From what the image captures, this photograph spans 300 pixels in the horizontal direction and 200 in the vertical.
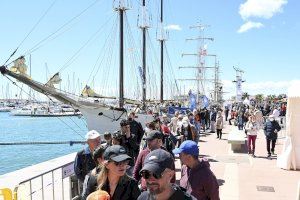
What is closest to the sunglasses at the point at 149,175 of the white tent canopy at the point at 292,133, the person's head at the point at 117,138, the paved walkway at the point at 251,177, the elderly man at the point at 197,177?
the elderly man at the point at 197,177

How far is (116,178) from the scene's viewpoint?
12.6ft

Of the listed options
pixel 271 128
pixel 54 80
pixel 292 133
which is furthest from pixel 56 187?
pixel 54 80

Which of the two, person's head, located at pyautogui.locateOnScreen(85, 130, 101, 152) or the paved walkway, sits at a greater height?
person's head, located at pyautogui.locateOnScreen(85, 130, 101, 152)

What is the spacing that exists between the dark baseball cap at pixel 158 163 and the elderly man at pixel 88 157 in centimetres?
281

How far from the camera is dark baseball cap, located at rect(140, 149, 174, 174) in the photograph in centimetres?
278

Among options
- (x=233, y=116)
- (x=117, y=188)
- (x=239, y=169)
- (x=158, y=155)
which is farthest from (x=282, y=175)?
(x=233, y=116)

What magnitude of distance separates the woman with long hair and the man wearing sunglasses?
36.7 inches

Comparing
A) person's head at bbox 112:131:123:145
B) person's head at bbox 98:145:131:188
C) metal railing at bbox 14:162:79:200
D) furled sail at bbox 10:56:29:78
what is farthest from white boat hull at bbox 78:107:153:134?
person's head at bbox 98:145:131:188

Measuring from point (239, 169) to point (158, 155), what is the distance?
10.0 metres

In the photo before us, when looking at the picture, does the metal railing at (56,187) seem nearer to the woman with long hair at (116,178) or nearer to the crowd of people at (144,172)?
the crowd of people at (144,172)

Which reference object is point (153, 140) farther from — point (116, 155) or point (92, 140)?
point (116, 155)

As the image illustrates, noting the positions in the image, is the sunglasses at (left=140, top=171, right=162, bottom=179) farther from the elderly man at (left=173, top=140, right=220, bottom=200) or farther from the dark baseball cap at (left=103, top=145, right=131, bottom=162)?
the elderly man at (left=173, top=140, right=220, bottom=200)

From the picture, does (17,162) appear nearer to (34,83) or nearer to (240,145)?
(34,83)

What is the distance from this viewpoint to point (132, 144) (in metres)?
7.91
